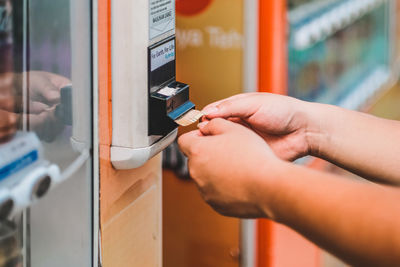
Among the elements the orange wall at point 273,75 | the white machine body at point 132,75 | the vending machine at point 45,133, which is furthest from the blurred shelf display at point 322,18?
the vending machine at point 45,133

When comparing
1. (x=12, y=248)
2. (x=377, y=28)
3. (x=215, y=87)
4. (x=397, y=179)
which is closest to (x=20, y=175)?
(x=12, y=248)

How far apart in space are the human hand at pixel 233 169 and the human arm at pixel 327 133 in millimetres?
197

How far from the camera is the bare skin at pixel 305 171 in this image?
74 centimetres

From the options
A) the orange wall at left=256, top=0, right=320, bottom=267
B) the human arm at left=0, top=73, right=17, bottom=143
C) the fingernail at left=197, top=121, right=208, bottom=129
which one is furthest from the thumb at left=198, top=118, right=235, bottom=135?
the orange wall at left=256, top=0, right=320, bottom=267

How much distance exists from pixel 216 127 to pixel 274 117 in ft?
0.67

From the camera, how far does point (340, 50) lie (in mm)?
2812

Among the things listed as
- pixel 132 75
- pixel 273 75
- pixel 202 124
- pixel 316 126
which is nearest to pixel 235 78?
pixel 273 75

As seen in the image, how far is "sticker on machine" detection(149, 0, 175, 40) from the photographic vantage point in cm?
101

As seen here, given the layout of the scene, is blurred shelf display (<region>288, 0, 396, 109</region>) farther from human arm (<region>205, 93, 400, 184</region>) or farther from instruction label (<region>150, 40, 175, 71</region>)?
instruction label (<region>150, 40, 175, 71</region>)

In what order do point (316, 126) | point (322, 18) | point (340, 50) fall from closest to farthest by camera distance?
point (316, 126), point (322, 18), point (340, 50)

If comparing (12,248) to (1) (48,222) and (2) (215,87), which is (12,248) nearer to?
(1) (48,222)

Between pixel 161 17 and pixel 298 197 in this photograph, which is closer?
pixel 298 197

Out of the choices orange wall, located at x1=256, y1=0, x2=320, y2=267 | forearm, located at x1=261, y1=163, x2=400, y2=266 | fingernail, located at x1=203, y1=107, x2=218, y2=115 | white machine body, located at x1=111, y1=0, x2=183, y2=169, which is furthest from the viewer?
orange wall, located at x1=256, y1=0, x2=320, y2=267

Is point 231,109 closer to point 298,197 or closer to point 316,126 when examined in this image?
point 316,126
